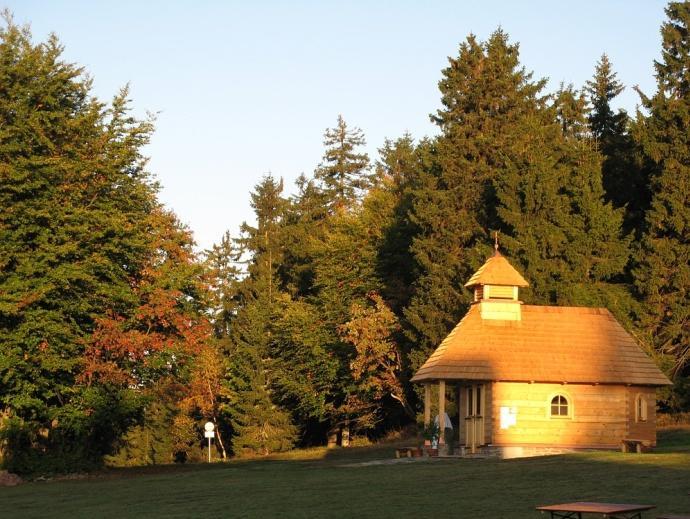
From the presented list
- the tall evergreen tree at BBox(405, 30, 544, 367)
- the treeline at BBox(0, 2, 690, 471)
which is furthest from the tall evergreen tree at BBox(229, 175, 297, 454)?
the tall evergreen tree at BBox(405, 30, 544, 367)

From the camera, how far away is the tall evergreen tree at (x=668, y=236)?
47531 mm

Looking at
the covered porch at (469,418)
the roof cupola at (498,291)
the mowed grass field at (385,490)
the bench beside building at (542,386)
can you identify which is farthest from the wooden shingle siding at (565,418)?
the roof cupola at (498,291)

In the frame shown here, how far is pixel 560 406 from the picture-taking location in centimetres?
3603

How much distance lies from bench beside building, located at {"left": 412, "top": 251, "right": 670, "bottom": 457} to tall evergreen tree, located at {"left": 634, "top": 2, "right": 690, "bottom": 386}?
10424mm

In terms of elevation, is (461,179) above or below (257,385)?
above

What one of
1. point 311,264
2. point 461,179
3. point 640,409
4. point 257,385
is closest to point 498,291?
point 640,409

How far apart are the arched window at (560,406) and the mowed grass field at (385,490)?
3.20m

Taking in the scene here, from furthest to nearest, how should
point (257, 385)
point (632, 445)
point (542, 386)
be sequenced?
point (257, 385) → point (542, 386) → point (632, 445)

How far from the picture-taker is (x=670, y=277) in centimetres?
4794

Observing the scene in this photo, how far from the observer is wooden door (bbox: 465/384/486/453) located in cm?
3625

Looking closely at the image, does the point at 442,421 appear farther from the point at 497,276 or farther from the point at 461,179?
the point at 461,179

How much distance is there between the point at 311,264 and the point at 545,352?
3727 cm

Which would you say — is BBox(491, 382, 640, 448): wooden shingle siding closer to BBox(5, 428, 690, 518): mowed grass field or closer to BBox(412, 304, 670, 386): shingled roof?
BBox(412, 304, 670, 386): shingled roof

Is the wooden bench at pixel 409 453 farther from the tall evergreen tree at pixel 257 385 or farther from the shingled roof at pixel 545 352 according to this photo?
the tall evergreen tree at pixel 257 385
